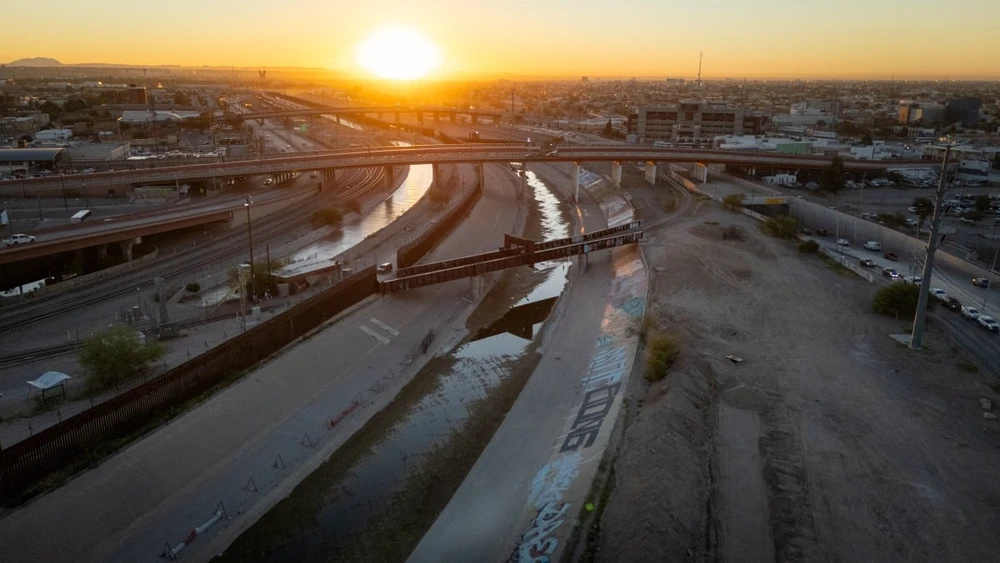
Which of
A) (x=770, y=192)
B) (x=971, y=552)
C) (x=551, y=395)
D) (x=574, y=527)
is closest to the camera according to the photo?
(x=971, y=552)

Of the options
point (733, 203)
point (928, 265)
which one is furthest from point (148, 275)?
point (733, 203)

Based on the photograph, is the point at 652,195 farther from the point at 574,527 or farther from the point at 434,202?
the point at 574,527

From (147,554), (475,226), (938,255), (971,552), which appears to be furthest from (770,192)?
(147,554)

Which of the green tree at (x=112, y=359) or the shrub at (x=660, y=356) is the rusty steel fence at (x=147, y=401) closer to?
the green tree at (x=112, y=359)

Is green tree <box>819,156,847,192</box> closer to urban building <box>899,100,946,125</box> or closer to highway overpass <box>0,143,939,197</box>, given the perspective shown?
highway overpass <box>0,143,939,197</box>

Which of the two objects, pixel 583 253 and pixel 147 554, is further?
pixel 583 253

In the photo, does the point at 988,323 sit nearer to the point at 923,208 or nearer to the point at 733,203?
the point at 733,203

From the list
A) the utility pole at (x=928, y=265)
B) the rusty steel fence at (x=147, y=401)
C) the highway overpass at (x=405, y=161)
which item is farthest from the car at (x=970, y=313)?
the highway overpass at (x=405, y=161)
